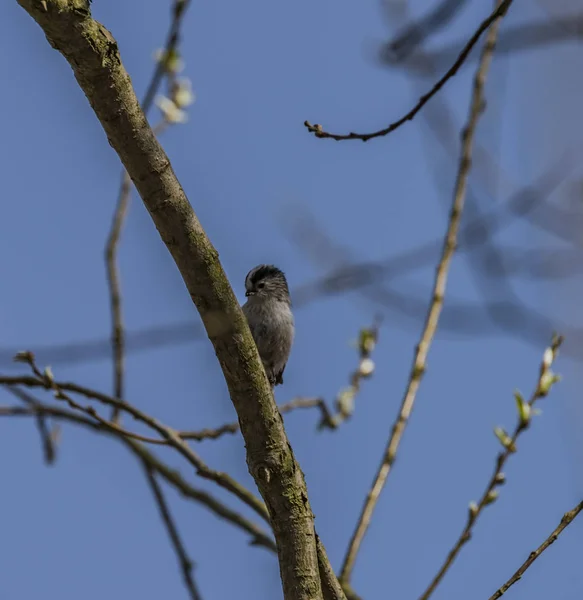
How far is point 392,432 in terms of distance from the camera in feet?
13.3

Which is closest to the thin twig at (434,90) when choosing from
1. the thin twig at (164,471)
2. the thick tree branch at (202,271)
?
the thick tree branch at (202,271)

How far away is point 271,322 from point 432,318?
1.69m

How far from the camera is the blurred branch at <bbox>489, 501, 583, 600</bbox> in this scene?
2559 millimetres

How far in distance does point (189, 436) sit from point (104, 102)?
2.25 meters

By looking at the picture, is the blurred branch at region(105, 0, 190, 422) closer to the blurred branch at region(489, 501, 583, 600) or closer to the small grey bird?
the small grey bird

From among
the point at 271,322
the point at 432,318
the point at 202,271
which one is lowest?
the point at 202,271

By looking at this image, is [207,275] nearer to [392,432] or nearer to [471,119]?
[392,432]

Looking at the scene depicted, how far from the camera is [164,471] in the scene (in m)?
4.89

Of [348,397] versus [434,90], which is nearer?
[434,90]

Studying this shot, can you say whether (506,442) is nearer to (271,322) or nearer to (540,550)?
(540,550)

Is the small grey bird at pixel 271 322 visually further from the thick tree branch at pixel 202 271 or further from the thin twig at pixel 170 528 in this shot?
the thick tree branch at pixel 202 271

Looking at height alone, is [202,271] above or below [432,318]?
below

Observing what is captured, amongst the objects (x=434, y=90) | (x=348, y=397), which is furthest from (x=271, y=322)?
(x=434, y=90)

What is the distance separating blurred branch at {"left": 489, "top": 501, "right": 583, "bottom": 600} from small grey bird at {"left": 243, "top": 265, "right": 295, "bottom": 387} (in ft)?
9.53
